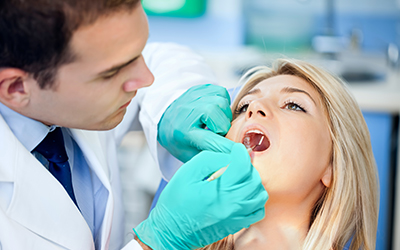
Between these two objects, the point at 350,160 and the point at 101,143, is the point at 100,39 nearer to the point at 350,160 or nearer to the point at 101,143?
the point at 101,143

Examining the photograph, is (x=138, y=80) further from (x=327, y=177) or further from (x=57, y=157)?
(x=327, y=177)

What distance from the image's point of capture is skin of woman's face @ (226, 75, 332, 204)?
100 centimetres

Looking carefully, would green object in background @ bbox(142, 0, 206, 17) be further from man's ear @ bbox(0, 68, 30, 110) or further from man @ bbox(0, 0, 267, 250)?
man's ear @ bbox(0, 68, 30, 110)

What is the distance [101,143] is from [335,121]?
756mm

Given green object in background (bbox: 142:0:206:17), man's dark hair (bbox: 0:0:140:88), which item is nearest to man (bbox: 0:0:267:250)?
man's dark hair (bbox: 0:0:140:88)

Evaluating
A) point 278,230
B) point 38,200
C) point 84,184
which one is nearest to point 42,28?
point 38,200

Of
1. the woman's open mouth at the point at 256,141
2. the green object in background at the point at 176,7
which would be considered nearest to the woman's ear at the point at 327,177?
the woman's open mouth at the point at 256,141

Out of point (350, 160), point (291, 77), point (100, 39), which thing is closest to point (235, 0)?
point (291, 77)

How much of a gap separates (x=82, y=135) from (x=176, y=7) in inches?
74.7

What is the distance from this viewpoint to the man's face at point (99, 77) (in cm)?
81

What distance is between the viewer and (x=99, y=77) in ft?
2.81

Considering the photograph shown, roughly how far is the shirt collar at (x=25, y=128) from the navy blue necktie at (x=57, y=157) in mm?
35

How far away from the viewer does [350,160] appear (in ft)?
3.54

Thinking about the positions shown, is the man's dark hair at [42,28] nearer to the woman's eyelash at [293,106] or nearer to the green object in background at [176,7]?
the woman's eyelash at [293,106]
